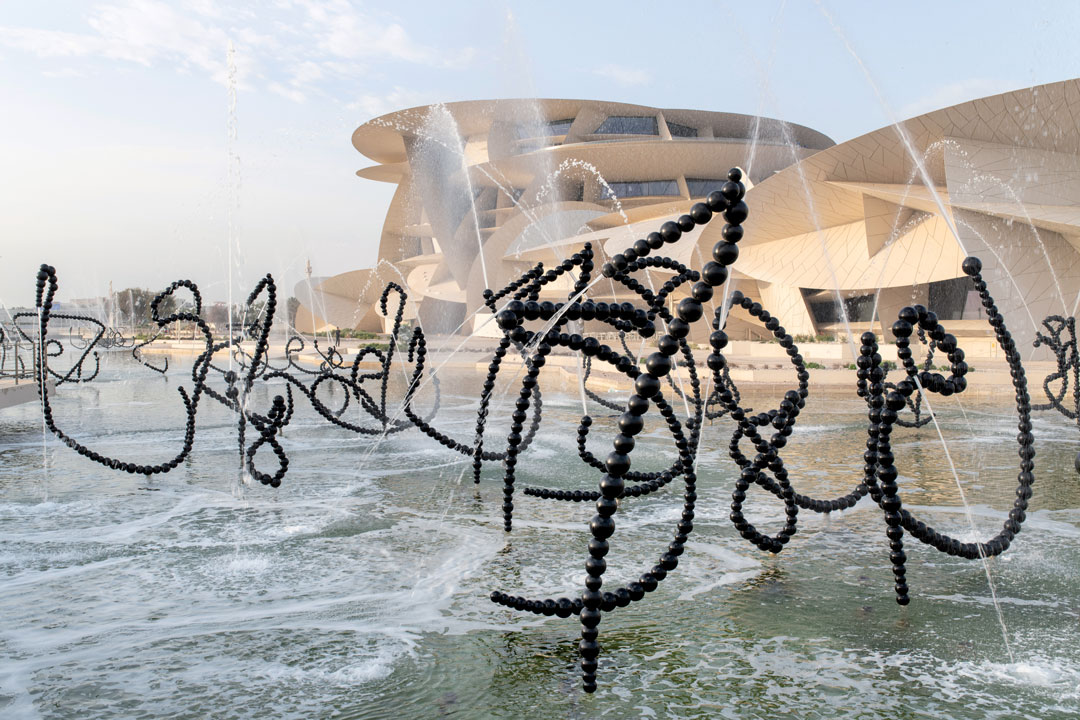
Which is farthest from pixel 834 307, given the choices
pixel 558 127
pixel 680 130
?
pixel 558 127

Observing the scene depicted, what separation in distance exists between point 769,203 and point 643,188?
19.6 meters

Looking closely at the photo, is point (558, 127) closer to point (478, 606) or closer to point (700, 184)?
point (700, 184)

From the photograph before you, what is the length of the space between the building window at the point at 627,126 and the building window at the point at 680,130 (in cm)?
166

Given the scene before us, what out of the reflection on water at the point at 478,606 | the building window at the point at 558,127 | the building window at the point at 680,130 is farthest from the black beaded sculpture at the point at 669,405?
the building window at the point at 680,130

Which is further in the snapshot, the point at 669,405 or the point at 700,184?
the point at 700,184

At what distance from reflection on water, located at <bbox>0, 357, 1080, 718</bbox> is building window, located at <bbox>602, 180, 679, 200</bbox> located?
4046 cm

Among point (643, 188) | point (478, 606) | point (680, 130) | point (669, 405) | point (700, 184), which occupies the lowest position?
point (478, 606)

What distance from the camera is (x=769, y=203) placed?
27297mm

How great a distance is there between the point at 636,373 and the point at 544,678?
1.21 metres

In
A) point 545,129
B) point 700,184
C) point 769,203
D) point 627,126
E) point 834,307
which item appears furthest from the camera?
point 545,129

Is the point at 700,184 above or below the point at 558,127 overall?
below

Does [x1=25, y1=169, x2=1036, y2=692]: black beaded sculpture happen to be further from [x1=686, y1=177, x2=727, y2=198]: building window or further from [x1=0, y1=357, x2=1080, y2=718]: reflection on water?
[x1=686, y1=177, x2=727, y2=198]: building window


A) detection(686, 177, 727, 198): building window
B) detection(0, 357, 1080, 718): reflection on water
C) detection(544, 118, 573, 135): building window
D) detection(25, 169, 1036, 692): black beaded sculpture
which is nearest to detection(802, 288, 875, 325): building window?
detection(686, 177, 727, 198): building window

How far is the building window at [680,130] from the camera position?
173 ft
